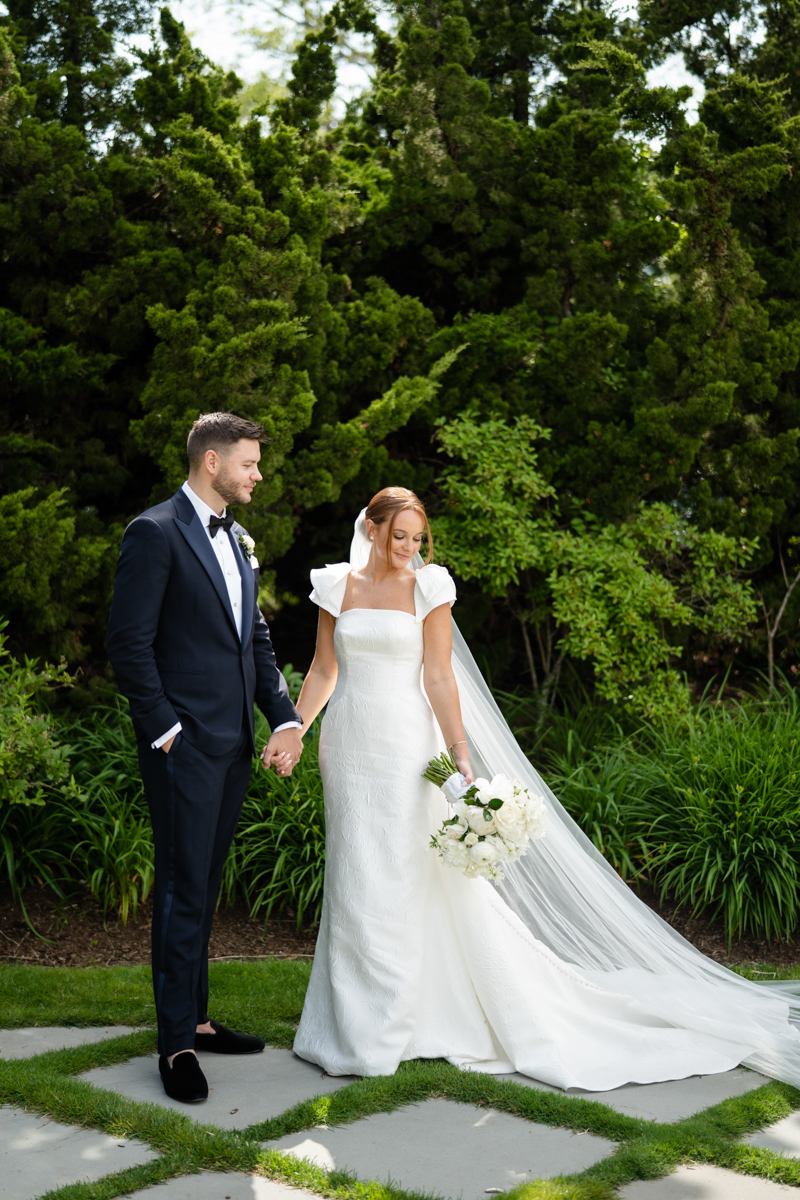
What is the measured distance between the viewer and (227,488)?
3.54 m

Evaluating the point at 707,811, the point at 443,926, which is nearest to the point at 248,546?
the point at 443,926

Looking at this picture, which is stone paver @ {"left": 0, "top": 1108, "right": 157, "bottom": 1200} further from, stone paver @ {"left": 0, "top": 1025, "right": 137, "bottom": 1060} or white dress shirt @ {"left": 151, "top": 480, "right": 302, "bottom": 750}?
white dress shirt @ {"left": 151, "top": 480, "right": 302, "bottom": 750}

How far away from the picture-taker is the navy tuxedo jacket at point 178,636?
3.26m

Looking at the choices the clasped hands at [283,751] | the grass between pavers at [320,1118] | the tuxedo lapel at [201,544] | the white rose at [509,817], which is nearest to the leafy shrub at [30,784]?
the grass between pavers at [320,1118]

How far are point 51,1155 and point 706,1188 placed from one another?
176 centimetres

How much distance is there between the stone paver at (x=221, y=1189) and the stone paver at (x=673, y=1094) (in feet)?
3.23

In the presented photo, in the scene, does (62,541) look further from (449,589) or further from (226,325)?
(449,589)

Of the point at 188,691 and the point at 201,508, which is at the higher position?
the point at 201,508

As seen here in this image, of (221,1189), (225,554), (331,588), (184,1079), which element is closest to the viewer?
(221,1189)

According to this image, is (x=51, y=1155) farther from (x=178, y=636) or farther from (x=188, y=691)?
(x=178, y=636)

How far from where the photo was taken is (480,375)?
6.90 meters

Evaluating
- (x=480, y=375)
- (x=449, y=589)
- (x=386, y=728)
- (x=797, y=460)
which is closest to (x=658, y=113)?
(x=480, y=375)

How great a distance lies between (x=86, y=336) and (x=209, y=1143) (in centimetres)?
476

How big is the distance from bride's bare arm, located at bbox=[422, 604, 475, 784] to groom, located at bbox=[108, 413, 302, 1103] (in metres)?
0.63
